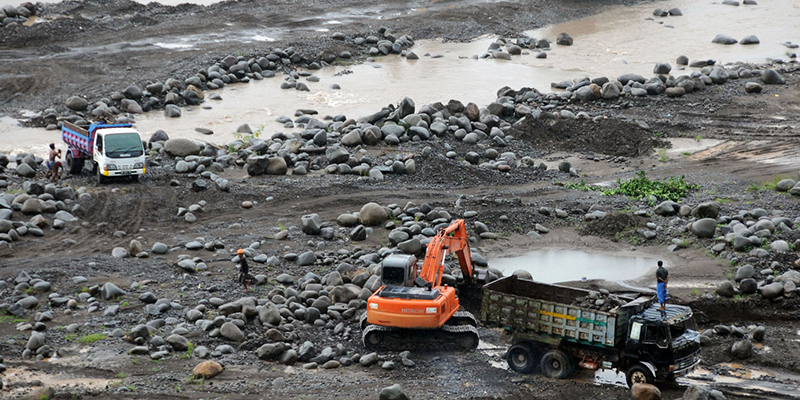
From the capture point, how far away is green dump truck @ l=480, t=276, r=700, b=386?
14945 millimetres

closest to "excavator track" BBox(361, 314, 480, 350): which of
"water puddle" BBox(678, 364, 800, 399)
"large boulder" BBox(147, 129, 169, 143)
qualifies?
"water puddle" BBox(678, 364, 800, 399)

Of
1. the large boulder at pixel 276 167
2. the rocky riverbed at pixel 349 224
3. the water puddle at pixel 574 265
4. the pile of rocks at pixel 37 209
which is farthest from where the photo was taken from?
the large boulder at pixel 276 167

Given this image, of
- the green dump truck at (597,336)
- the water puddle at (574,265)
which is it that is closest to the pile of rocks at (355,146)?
the water puddle at (574,265)

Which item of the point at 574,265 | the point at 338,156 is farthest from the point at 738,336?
the point at 338,156

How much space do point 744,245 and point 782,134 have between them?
12.1 meters

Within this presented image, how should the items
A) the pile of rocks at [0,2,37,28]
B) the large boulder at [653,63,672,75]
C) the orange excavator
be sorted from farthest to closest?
1. the pile of rocks at [0,2,37,28]
2. the large boulder at [653,63,672,75]
3. the orange excavator

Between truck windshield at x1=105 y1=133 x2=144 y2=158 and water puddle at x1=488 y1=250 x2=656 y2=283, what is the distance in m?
11.1

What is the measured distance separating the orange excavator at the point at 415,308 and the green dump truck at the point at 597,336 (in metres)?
0.78

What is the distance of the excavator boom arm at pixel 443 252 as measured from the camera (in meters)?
17.3

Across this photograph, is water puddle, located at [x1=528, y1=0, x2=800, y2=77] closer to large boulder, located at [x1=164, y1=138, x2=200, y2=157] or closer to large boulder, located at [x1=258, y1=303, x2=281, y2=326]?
large boulder, located at [x1=164, y1=138, x2=200, y2=157]

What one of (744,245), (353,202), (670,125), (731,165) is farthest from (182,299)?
(670,125)

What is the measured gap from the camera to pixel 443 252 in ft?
58.3

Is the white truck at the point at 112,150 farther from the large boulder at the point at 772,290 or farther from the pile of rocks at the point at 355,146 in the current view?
the large boulder at the point at 772,290

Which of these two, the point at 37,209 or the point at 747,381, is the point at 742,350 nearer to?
the point at 747,381
